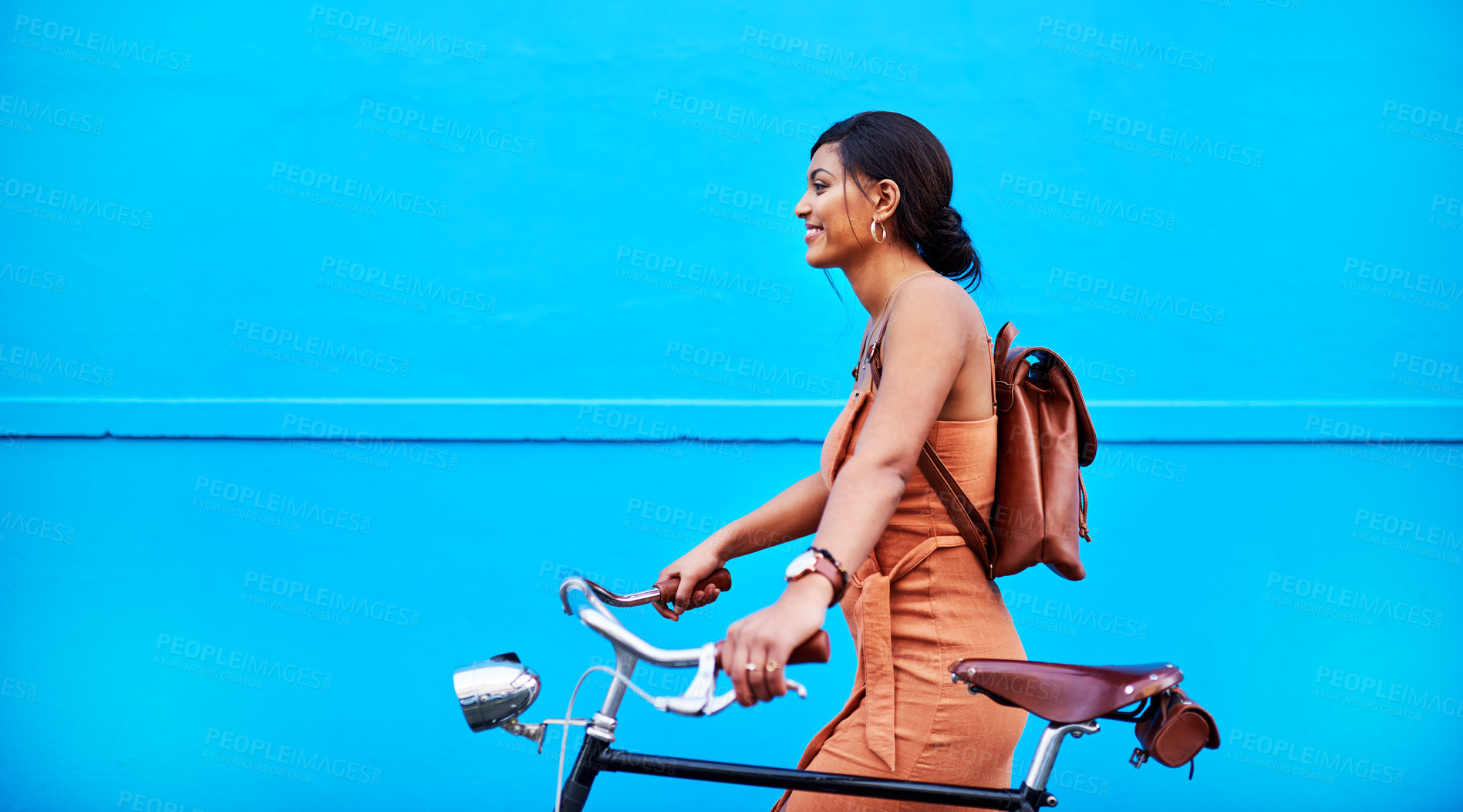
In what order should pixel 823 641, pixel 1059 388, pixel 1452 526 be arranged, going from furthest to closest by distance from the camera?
pixel 1452 526, pixel 1059 388, pixel 823 641

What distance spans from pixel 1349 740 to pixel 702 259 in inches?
107

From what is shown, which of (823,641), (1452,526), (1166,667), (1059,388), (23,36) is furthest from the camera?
(1452,526)

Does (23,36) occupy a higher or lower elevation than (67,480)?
higher

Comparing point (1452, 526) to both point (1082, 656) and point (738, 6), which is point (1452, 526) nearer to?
point (1082, 656)

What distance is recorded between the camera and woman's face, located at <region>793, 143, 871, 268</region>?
164 cm

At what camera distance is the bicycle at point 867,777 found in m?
1.45

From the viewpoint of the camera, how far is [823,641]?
1.22 metres

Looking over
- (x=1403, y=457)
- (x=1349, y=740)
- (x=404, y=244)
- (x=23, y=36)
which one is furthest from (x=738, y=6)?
(x=1349, y=740)
